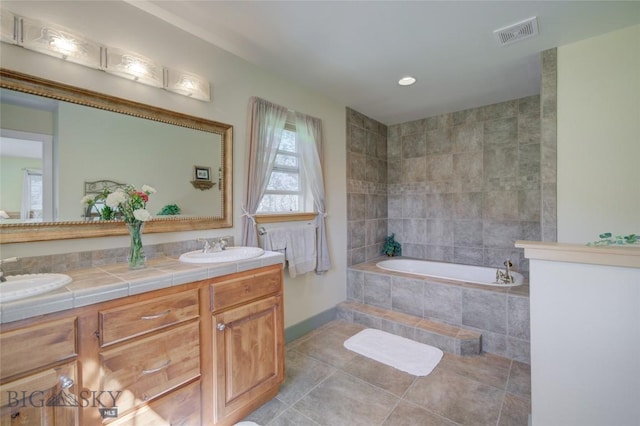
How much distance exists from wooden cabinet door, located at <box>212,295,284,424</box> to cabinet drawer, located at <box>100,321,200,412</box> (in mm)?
139

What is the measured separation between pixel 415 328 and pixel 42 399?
2.61 metres

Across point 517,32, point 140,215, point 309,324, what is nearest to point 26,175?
point 140,215

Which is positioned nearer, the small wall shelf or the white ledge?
the white ledge

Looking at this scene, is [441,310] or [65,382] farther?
[441,310]

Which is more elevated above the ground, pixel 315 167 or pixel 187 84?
pixel 187 84

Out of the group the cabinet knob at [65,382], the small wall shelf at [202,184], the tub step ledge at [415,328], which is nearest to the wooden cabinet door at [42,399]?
the cabinet knob at [65,382]

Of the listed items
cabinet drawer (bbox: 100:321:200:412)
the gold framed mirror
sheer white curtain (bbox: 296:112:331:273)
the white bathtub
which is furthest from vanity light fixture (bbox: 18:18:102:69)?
the white bathtub

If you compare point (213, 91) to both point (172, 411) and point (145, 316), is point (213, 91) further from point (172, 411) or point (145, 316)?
point (172, 411)

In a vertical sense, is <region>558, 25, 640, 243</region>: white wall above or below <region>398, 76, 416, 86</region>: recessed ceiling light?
below

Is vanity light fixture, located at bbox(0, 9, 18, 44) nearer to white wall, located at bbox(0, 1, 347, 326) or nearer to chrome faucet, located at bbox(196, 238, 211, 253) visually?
white wall, located at bbox(0, 1, 347, 326)

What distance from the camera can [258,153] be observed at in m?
2.34

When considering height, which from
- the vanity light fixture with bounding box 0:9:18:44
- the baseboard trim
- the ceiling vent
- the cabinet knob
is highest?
the ceiling vent

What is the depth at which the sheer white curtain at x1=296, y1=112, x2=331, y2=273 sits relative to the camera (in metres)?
2.81

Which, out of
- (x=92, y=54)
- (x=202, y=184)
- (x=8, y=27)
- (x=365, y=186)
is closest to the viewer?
(x=8, y=27)
